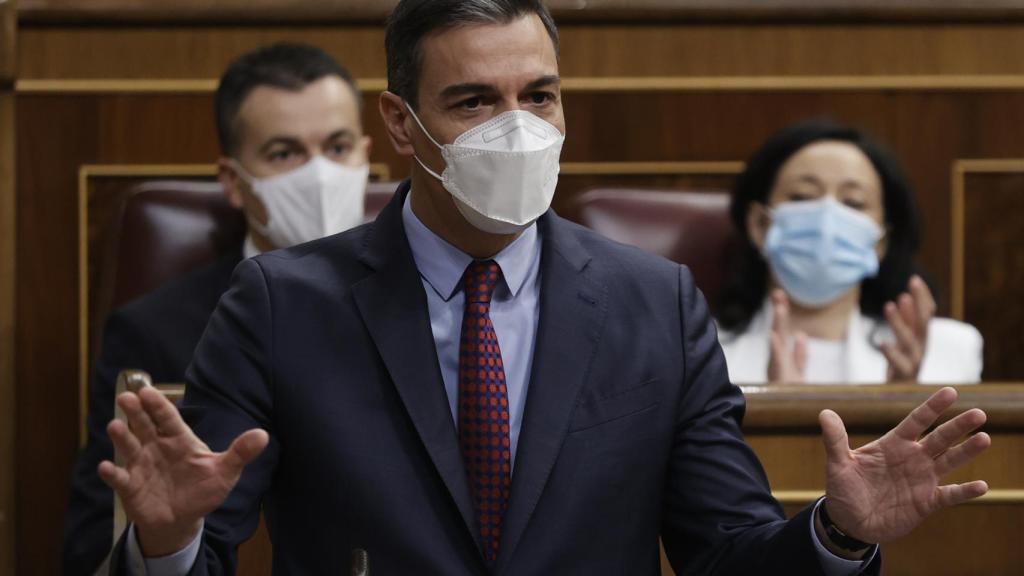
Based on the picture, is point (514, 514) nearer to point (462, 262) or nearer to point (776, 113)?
point (462, 262)

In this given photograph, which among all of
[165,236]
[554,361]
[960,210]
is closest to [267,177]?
[165,236]

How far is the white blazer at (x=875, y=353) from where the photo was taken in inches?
72.1

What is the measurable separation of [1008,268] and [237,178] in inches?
40.6

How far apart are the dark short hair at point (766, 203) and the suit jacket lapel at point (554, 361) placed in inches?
34.1

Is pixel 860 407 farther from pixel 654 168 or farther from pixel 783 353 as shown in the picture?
pixel 654 168

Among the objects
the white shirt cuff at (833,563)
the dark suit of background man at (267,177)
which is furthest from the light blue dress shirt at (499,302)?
the dark suit of background man at (267,177)

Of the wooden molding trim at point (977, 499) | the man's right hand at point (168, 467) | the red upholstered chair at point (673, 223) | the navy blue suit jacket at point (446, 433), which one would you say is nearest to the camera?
the man's right hand at point (168, 467)

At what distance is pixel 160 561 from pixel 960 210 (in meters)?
1.43

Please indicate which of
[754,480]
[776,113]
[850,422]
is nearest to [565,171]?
[776,113]

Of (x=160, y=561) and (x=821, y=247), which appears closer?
(x=160, y=561)

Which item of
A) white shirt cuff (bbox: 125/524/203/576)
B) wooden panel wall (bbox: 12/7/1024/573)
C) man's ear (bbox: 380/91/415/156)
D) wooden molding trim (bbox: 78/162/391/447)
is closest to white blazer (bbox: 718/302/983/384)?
wooden panel wall (bbox: 12/7/1024/573)

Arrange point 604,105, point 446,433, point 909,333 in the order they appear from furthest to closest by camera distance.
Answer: point 604,105, point 909,333, point 446,433

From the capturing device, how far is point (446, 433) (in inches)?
38.9

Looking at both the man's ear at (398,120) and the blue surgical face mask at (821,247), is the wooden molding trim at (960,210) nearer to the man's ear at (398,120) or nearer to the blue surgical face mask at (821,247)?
the blue surgical face mask at (821,247)
